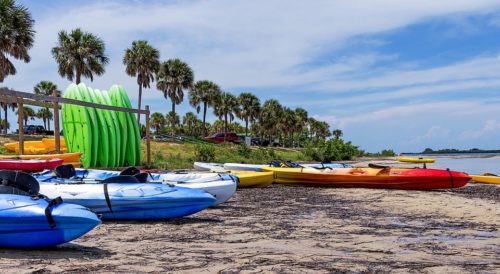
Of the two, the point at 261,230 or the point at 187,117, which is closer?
the point at 261,230

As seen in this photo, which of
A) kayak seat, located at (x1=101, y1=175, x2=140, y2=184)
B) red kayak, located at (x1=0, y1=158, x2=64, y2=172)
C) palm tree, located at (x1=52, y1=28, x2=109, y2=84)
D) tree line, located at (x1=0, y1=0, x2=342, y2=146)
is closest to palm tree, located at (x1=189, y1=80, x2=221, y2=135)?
tree line, located at (x1=0, y1=0, x2=342, y2=146)

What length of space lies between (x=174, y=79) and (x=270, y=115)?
22241 mm

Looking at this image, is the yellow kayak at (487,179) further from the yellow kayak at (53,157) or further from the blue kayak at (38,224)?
the blue kayak at (38,224)

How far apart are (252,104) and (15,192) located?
5763 cm

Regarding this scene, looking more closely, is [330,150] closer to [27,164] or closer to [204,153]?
[204,153]

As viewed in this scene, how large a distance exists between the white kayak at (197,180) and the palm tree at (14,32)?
1755 cm

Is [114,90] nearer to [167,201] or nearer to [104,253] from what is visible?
[167,201]

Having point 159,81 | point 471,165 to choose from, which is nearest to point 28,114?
point 159,81

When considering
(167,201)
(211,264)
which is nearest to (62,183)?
(167,201)

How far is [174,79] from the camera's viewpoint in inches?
1854

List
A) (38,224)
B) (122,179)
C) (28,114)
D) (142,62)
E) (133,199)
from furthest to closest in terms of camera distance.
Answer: (28,114)
(142,62)
(122,179)
(133,199)
(38,224)

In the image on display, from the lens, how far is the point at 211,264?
18.4ft

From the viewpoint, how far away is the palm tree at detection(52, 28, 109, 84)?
34312 millimetres

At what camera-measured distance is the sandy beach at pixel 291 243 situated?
5527 millimetres
